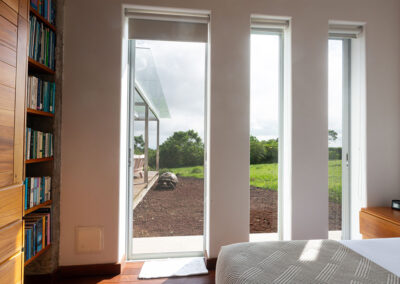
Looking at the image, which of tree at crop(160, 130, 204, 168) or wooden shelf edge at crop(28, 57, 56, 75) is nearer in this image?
wooden shelf edge at crop(28, 57, 56, 75)

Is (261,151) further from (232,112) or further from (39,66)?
(39,66)

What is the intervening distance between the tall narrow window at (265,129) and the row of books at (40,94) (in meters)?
1.86

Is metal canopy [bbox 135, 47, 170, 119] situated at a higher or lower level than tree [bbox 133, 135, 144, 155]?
higher

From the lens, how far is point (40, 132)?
1.70m

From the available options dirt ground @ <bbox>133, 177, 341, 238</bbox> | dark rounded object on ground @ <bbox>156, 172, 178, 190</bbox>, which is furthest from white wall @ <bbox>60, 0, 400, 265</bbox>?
dark rounded object on ground @ <bbox>156, 172, 178, 190</bbox>

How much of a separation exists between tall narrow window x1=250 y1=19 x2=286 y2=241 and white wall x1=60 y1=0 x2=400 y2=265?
0.21m

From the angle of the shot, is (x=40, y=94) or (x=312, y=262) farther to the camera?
(x=40, y=94)

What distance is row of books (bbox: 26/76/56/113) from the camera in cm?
159

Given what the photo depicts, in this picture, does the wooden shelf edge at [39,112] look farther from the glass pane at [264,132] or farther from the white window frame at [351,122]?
the white window frame at [351,122]

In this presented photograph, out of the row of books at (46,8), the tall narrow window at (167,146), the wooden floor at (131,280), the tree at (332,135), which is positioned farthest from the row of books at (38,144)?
the tree at (332,135)

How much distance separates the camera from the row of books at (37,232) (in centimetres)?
156

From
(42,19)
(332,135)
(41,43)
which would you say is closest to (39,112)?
(41,43)

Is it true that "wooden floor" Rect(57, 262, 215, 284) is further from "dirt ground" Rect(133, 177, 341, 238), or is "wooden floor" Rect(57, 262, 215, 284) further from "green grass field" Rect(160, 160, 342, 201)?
"green grass field" Rect(160, 160, 342, 201)

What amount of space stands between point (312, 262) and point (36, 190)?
1.87 m
